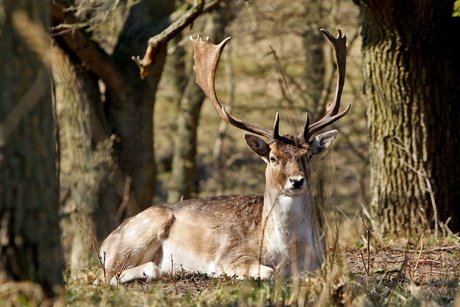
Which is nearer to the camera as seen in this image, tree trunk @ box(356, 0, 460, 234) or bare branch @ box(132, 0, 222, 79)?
bare branch @ box(132, 0, 222, 79)

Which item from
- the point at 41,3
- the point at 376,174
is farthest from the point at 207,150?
the point at 41,3

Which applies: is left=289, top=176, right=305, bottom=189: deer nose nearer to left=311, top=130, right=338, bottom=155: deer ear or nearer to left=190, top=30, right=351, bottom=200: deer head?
left=190, top=30, right=351, bottom=200: deer head

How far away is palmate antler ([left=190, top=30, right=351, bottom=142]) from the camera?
7.32 m

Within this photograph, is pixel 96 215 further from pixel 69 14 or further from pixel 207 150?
pixel 207 150

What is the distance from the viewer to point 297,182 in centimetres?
675

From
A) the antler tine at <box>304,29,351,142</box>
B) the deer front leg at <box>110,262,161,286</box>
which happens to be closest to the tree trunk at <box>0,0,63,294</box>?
the deer front leg at <box>110,262,161,286</box>

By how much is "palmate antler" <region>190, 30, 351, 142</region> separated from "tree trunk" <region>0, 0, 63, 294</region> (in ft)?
9.81

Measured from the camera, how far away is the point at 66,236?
15945mm

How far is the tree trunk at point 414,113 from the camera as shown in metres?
8.55

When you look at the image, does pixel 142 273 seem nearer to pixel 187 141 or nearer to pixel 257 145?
pixel 257 145

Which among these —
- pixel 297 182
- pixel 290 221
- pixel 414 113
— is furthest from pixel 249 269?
pixel 414 113

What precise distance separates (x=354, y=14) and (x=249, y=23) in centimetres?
226

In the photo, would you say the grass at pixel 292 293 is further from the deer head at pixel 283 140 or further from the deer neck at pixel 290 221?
the deer head at pixel 283 140

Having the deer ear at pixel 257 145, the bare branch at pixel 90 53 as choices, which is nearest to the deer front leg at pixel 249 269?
the deer ear at pixel 257 145
